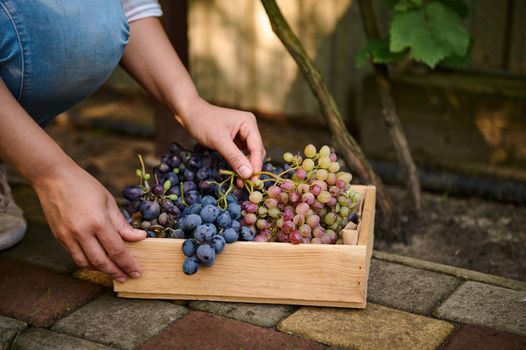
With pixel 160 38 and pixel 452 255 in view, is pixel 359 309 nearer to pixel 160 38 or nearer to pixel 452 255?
pixel 452 255

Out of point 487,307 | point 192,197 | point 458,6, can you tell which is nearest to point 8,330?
point 192,197

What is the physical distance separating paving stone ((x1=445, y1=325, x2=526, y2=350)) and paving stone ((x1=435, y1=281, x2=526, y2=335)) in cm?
3

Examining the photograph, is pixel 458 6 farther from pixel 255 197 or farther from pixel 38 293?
pixel 38 293

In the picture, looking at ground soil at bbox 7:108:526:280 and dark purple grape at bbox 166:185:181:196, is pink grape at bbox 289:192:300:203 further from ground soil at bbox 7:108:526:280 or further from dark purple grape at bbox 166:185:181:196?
ground soil at bbox 7:108:526:280

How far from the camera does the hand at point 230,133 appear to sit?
5.82 ft

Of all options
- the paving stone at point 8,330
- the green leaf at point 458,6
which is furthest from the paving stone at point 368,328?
the green leaf at point 458,6

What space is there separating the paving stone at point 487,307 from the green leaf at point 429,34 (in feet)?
2.35

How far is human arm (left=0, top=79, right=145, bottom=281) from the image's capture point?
5.02ft

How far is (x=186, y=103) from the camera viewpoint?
193 centimetres

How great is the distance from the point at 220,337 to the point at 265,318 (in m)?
0.12

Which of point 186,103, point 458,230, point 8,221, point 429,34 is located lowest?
point 458,230

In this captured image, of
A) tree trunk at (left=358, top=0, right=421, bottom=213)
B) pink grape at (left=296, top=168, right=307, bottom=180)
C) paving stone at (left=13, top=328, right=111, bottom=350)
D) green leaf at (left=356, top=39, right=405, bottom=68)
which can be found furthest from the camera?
tree trunk at (left=358, top=0, right=421, bottom=213)

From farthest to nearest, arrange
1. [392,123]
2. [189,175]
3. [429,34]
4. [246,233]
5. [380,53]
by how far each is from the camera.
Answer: [392,123] < [380,53] < [429,34] < [189,175] < [246,233]

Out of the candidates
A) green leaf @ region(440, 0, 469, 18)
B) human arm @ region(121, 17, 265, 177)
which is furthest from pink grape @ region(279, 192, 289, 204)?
green leaf @ region(440, 0, 469, 18)
